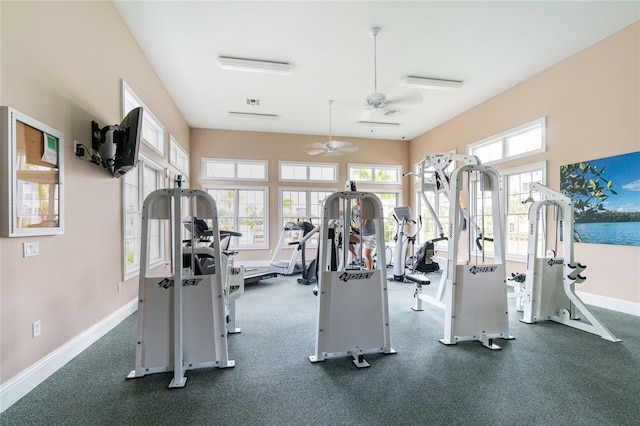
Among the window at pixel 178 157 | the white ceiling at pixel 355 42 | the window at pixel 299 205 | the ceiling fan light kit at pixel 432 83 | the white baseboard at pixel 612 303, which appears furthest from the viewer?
the window at pixel 299 205

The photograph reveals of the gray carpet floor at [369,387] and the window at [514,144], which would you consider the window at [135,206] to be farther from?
the window at [514,144]

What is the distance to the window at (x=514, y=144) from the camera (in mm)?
5289

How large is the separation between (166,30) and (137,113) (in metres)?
1.63

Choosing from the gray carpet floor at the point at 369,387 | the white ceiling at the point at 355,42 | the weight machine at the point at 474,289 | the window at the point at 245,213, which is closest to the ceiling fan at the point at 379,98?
the white ceiling at the point at 355,42

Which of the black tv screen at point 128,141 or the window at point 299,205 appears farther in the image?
the window at point 299,205

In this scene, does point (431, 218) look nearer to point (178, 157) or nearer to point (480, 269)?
point (480, 269)

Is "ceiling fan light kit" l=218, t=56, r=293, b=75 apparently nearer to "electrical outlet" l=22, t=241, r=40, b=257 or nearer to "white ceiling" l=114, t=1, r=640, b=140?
"white ceiling" l=114, t=1, r=640, b=140

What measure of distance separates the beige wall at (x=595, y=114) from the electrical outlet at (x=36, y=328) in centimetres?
649

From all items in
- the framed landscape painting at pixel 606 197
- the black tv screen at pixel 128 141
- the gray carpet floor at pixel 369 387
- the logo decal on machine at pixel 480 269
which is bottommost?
the gray carpet floor at pixel 369 387

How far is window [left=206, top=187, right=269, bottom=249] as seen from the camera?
8258 millimetres

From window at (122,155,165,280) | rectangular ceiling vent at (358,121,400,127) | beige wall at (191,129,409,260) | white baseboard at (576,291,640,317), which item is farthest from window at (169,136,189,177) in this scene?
white baseboard at (576,291,640,317)

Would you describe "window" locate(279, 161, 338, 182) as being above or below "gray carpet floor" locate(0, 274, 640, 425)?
above

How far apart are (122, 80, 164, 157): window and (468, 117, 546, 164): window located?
6.29 meters

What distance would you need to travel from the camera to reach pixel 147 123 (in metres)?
4.91
